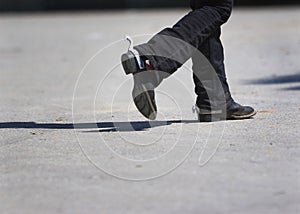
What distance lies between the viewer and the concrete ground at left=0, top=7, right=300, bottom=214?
4465 millimetres

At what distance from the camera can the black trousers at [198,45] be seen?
6.03 metres

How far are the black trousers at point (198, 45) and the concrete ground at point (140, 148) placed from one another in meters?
0.29

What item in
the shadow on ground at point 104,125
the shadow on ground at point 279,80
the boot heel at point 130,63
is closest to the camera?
the boot heel at point 130,63

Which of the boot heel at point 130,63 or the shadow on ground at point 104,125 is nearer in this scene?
the boot heel at point 130,63

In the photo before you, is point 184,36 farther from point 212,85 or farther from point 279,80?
point 279,80

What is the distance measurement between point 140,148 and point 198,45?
1043mm

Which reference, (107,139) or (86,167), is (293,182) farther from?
(107,139)

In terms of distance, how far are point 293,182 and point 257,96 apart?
142 inches

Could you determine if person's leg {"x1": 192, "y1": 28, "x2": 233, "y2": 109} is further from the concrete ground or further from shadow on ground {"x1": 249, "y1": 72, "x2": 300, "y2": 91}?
shadow on ground {"x1": 249, "y1": 72, "x2": 300, "y2": 91}

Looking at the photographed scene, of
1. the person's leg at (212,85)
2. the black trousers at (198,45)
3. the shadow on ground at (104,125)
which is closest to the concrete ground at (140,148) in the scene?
the shadow on ground at (104,125)

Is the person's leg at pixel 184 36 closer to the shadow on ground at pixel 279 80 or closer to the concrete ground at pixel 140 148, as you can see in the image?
the concrete ground at pixel 140 148

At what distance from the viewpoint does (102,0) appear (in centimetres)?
3158

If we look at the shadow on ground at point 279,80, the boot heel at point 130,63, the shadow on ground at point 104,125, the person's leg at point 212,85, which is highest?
the boot heel at point 130,63

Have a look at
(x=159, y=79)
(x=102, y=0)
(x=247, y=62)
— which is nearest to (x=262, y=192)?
(x=159, y=79)
